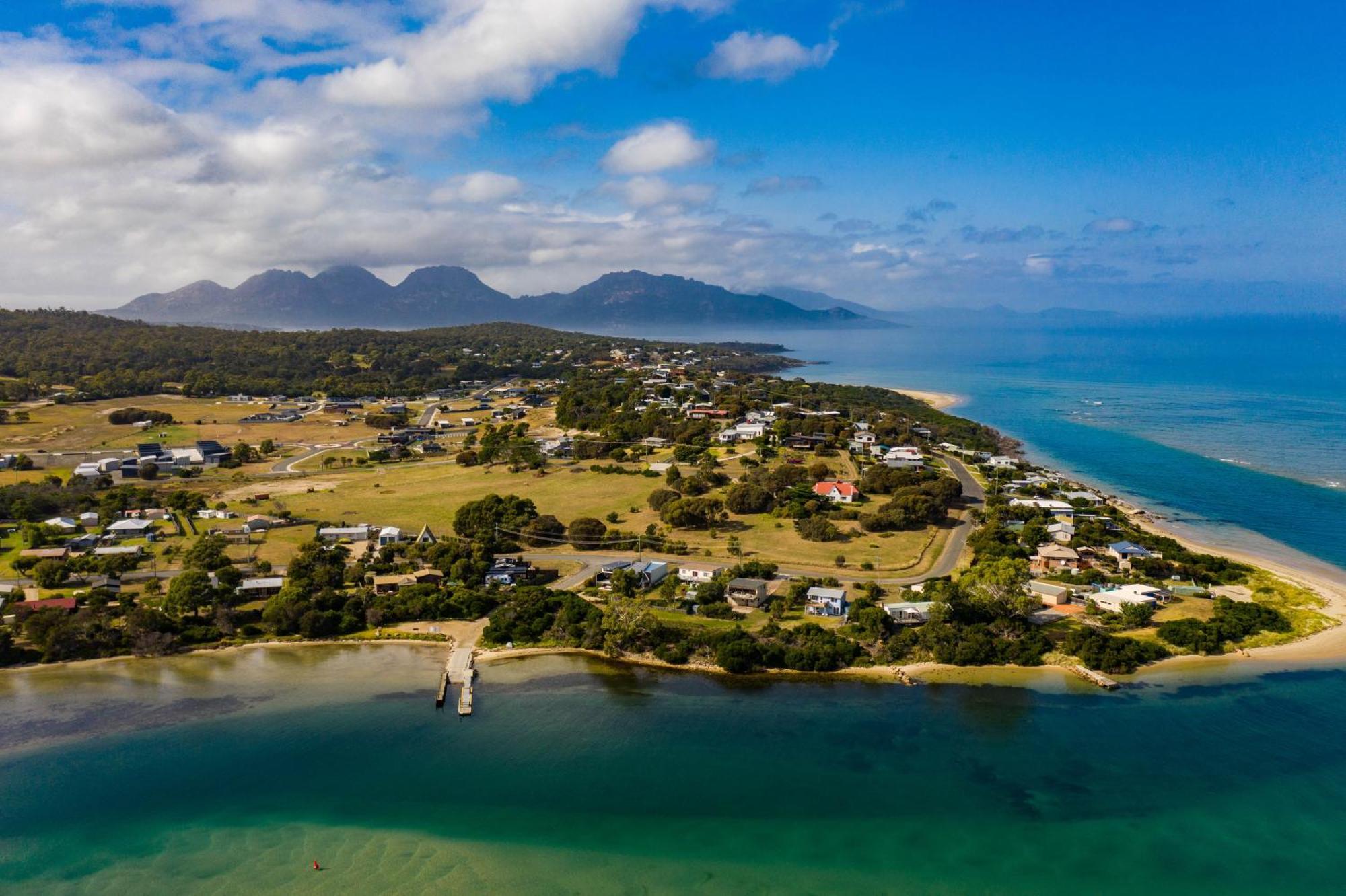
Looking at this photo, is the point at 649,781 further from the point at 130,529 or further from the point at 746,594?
the point at 130,529

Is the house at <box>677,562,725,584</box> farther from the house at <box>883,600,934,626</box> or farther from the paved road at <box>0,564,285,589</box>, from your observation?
the paved road at <box>0,564,285,589</box>

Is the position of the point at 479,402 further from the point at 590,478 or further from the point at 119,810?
the point at 119,810

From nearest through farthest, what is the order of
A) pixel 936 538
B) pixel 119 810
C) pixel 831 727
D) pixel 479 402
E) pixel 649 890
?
1. pixel 649 890
2. pixel 119 810
3. pixel 831 727
4. pixel 936 538
5. pixel 479 402

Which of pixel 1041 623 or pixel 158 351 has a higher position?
pixel 158 351

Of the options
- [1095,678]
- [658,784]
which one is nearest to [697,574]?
[658,784]

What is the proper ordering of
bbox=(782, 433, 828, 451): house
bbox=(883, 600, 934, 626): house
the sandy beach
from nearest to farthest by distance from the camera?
bbox=(883, 600, 934, 626): house < bbox=(782, 433, 828, 451): house < the sandy beach

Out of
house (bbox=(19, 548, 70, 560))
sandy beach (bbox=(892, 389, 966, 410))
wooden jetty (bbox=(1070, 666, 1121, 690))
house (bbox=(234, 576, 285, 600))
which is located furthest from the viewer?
sandy beach (bbox=(892, 389, 966, 410))

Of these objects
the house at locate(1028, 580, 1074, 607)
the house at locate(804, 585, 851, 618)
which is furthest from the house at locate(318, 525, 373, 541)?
the house at locate(1028, 580, 1074, 607)

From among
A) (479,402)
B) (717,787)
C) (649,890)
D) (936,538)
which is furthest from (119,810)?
(479,402)

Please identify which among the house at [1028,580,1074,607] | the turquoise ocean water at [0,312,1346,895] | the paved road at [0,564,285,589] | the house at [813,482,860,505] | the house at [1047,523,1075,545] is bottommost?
the turquoise ocean water at [0,312,1346,895]
